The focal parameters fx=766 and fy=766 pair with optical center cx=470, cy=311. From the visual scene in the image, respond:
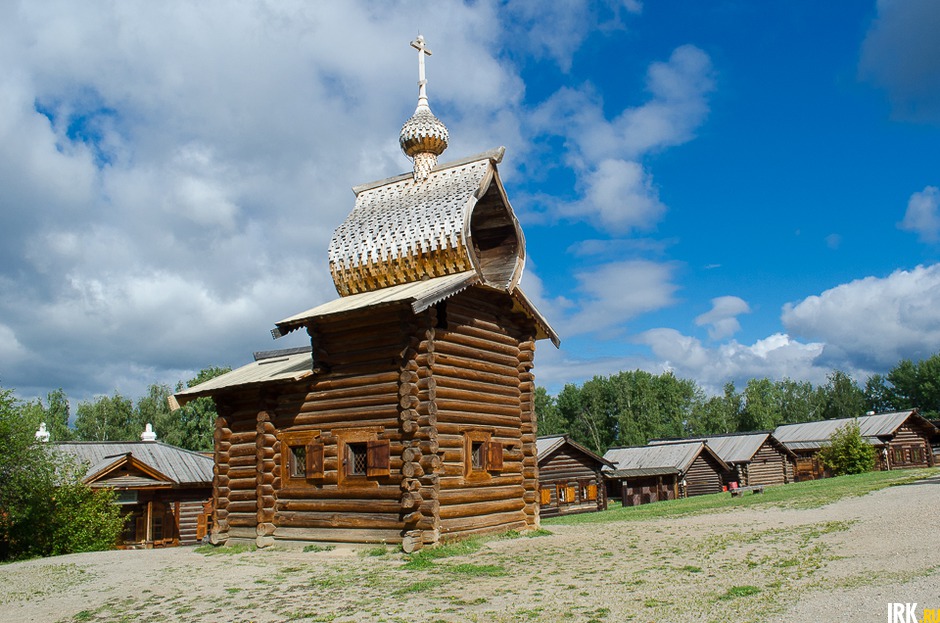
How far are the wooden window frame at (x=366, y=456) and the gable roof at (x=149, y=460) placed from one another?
16.1 m

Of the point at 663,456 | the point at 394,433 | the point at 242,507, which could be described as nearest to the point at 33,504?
the point at 242,507

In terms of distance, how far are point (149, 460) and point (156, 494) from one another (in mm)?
2300

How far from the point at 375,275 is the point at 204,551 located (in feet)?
26.7

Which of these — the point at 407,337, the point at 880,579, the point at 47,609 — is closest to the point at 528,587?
the point at 880,579

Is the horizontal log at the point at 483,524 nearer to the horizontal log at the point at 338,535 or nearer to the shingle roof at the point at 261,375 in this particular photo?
the horizontal log at the point at 338,535

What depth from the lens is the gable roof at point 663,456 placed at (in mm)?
49969

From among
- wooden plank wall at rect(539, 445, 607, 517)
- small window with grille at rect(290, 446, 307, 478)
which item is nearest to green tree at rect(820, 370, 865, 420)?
wooden plank wall at rect(539, 445, 607, 517)

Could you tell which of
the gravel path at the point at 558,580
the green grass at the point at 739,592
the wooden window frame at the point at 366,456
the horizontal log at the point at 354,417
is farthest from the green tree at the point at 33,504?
the green grass at the point at 739,592

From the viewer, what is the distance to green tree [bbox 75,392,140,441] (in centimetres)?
7819

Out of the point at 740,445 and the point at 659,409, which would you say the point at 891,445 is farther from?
the point at 659,409

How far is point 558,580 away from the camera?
12180 mm

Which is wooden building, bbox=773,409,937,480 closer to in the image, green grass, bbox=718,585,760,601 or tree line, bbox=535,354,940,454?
tree line, bbox=535,354,940,454

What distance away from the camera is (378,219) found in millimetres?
20984

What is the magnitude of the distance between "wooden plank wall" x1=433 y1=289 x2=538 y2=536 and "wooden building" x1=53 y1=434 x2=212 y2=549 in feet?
53.3
